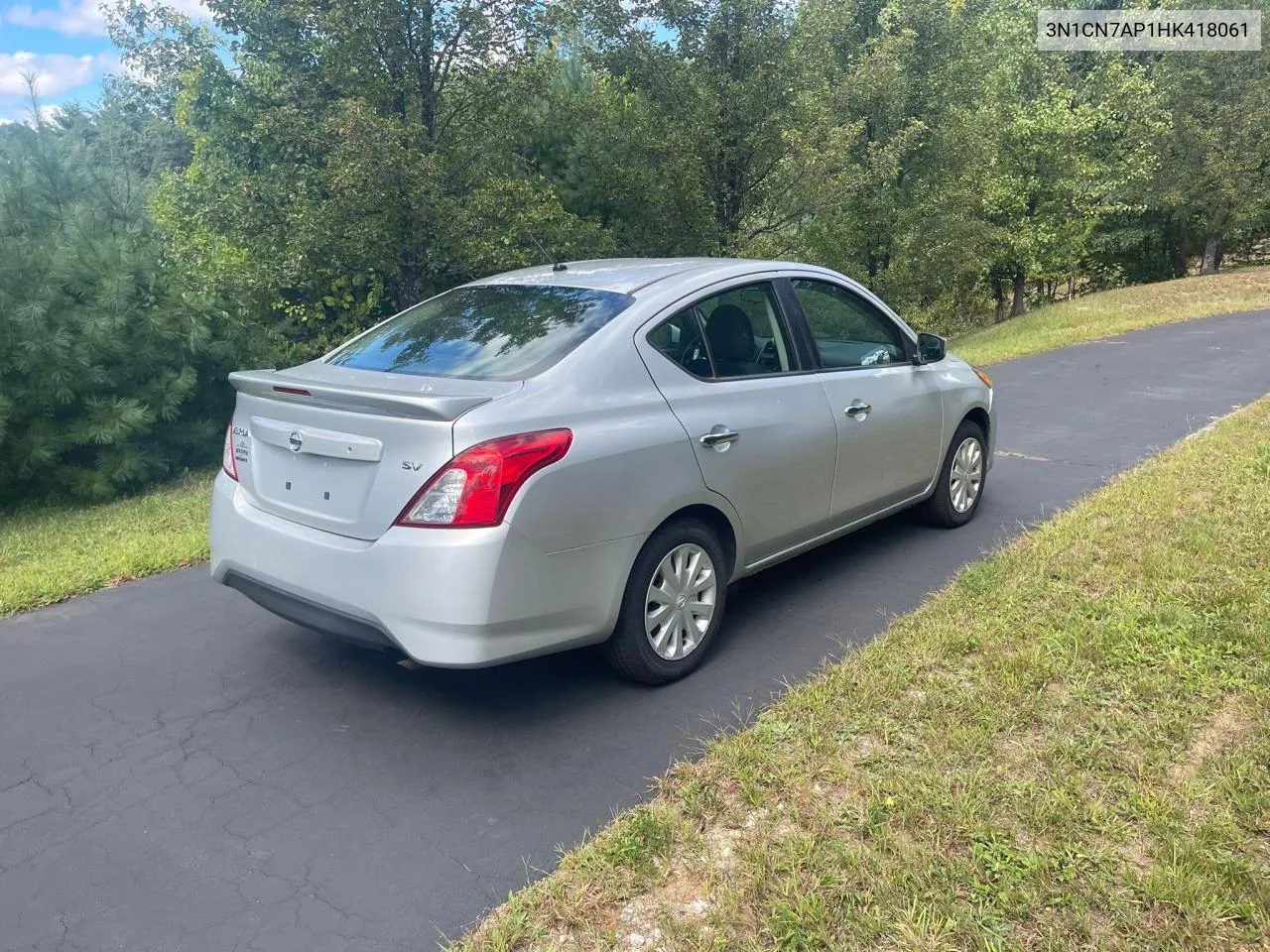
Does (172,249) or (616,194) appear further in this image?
(616,194)

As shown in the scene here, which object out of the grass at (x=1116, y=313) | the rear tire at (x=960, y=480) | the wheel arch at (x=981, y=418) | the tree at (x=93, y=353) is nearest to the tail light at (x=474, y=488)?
the rear tire at (x=960, y=480)

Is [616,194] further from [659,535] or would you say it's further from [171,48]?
[659,535]

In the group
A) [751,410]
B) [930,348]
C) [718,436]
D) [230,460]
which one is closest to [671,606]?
[718,436]

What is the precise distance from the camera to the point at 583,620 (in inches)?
138

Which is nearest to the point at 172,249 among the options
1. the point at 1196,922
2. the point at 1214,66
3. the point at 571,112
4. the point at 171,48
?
the point at 171,48

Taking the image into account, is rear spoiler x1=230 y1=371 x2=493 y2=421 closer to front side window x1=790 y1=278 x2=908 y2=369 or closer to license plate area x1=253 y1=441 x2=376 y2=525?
license plate area x1=253 y1=441 x2=376 y2=525

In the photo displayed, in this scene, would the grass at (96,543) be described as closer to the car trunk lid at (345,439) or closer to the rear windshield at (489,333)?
the car trunk lid at (345,439)

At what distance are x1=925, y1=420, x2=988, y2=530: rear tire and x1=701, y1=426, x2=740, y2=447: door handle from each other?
2165mm

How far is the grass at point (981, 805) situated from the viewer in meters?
2.43

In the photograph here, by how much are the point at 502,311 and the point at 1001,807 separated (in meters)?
2.76

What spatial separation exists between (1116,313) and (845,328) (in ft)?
58.0

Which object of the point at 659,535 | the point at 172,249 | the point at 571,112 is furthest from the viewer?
the point at 571,112

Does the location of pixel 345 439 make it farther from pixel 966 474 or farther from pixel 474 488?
pixel 966 474

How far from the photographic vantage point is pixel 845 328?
519 cm
